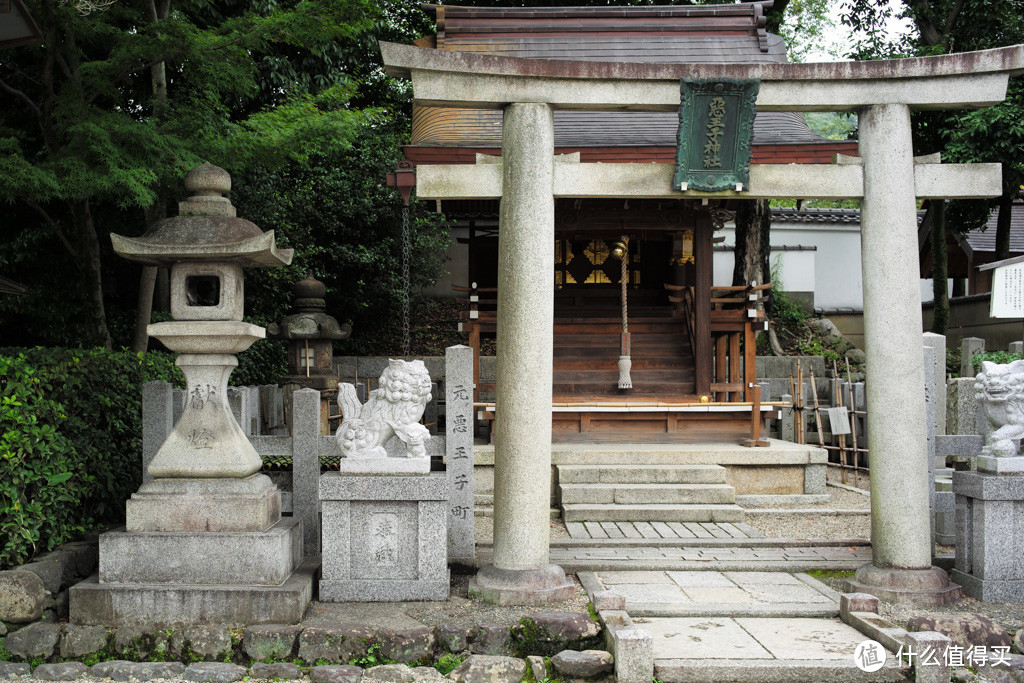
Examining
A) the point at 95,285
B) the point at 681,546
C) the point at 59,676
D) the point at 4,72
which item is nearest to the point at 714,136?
the point at 681,546

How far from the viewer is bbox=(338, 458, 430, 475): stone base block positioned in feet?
19.3

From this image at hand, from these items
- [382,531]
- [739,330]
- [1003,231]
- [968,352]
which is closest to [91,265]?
[382,531]

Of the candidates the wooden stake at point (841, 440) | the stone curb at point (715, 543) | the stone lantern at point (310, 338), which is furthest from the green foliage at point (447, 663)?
the wooden stake at point (841, 440)

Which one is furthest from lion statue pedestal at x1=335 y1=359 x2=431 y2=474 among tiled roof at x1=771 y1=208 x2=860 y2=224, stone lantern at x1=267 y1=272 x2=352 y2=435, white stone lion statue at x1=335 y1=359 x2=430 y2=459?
tiled roof at x1=771 y1=208 x2=860 y2=224

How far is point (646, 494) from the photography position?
9117mm

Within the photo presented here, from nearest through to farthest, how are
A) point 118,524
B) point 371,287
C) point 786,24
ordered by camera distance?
point 118,524 → point 371,287 → point 786,24

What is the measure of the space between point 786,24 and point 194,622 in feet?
88.9

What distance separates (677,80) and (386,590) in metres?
4.65

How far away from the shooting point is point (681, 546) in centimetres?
766

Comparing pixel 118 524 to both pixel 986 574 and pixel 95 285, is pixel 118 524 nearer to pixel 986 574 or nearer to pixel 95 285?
pixel 95 285

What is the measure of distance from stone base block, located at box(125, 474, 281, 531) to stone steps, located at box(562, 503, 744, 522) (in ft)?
13.5

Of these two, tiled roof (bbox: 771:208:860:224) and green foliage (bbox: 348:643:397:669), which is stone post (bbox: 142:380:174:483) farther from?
tiled roof (bbox: 771:208:860:224)

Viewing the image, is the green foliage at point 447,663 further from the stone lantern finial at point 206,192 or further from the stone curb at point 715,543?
the stone lantern finial at point 206,192

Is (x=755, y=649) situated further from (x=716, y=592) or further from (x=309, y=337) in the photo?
(x=309, y=337)
